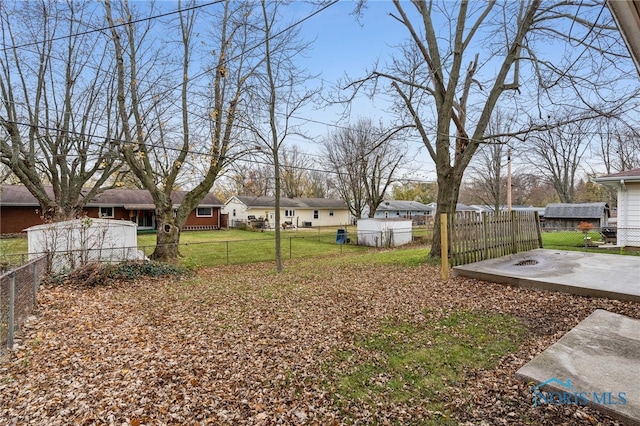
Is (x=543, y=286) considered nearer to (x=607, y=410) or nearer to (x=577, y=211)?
(x=607, y=410)

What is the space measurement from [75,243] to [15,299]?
14.9ft

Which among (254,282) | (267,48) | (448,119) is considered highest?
(267,48)

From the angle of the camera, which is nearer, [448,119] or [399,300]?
[399,300]

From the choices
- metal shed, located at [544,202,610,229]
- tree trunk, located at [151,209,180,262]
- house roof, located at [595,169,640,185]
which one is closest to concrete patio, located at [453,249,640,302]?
house roof, located at [595,169,640,185]

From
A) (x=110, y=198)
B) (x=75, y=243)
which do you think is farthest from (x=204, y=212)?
(x=75, y=243)

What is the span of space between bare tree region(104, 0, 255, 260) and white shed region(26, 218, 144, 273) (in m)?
2.16

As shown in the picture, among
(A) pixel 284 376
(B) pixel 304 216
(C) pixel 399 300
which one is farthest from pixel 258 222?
(A) pixel 284 376

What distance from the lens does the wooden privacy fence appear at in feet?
24.5

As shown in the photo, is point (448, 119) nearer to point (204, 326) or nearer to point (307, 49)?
point (307, 49)

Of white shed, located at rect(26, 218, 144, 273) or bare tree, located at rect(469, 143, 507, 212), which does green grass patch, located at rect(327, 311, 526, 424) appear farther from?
bare tree, located at rect(469, 143, 507, 212)

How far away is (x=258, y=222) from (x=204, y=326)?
89.3 feet

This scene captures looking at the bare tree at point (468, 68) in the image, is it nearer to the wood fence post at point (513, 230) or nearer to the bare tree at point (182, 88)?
the wood fence post at point (513, 230)

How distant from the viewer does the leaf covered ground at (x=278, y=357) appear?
2578mm

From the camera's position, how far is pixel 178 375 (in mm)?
3189
